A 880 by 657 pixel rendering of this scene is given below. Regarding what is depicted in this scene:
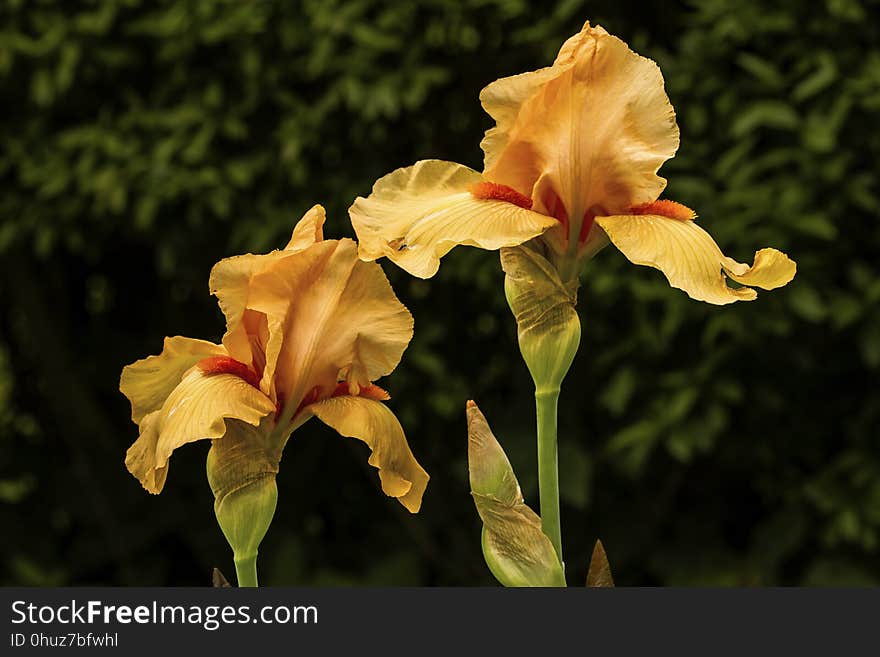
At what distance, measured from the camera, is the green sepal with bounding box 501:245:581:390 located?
64 centimetres

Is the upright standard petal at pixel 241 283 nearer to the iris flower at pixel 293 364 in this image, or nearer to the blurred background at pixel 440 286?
the iris flower at pixel 293 364

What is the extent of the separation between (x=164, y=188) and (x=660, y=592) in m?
1.81

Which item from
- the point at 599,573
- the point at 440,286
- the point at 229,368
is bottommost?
the point at 440,286

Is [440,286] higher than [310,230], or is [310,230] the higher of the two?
[310,230]

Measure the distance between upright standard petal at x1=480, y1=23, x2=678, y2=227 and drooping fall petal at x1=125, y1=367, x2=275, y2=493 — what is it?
0.17 metres

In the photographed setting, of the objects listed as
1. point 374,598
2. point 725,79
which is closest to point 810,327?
point 725,79

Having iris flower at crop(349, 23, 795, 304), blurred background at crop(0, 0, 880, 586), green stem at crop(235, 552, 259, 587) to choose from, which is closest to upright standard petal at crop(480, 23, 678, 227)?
iris flower at crop(349, 23, 795, 304)

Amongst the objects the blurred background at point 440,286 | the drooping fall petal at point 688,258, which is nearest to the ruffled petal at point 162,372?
the drooping fall petal at point 688,258

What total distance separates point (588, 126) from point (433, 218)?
0.09 metres

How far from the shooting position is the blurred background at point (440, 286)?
6.59ft

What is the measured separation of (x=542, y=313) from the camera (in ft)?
2.13

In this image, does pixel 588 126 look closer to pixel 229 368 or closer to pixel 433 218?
pixel 433 218

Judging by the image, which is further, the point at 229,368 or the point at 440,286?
the point at 440,286

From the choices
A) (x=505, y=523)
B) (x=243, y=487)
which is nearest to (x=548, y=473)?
(x=505, y=523)
